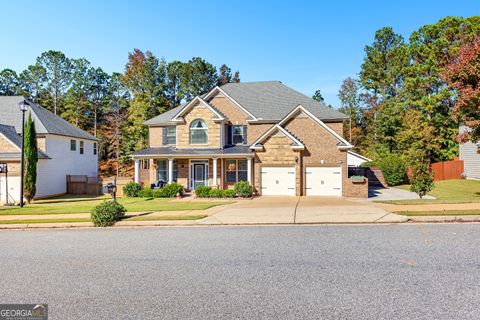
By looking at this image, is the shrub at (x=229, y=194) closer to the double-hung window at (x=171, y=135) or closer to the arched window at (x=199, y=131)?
the arched window at (x=199, y=131)

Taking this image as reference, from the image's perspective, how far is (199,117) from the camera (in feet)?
83.3

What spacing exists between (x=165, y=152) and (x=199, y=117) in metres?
3.96

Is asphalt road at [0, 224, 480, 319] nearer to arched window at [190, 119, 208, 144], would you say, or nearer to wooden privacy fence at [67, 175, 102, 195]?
arched window at [190, 119, 208, 144]

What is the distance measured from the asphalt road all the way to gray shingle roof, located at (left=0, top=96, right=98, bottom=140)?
20881 millimetres

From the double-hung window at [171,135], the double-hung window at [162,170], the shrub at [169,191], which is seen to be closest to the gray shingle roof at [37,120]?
Result: the double-hung window at [171,135]

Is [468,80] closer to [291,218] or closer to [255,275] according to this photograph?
[291,218]

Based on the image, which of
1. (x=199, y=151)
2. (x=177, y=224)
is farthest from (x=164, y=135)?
(x=177, y=224)

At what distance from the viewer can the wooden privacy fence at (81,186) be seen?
2789 centimetres

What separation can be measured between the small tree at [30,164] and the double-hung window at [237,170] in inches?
572

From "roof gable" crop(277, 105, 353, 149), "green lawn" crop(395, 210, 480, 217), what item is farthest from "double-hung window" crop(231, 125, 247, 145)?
"green lawn" crop(395, 210, 480, 217)

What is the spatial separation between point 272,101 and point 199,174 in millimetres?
9562

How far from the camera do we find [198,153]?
24.2 m

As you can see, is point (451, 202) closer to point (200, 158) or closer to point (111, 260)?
point (111, 260)

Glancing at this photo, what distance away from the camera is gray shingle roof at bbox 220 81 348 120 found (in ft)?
86.6
